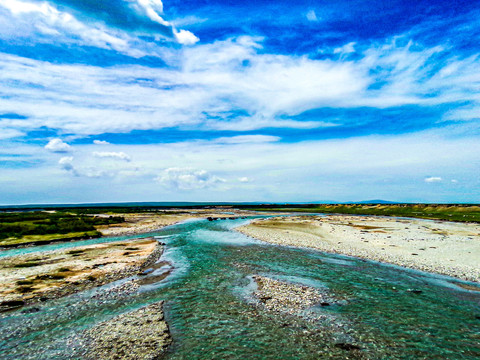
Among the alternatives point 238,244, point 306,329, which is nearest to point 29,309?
point 306,329

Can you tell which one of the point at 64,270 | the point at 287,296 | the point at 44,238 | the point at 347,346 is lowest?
the point at 347,346

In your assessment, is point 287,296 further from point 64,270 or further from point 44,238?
point 44,238

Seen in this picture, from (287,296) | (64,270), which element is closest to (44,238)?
(64,270)

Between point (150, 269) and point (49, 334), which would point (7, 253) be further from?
point (49, 334)

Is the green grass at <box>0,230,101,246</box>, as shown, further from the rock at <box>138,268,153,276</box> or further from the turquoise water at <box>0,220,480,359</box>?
the turquoise water at <box>0,220,480,359</box>

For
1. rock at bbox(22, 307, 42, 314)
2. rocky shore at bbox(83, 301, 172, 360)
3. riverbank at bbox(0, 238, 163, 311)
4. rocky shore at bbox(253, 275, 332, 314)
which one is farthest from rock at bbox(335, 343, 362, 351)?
riverbank at bbox(0, 238, 163, 311)

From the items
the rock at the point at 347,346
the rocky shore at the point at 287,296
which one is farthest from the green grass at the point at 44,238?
the rock at the point at 347,346

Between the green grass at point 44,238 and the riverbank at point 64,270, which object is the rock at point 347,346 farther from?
the green grass at point 44,238
